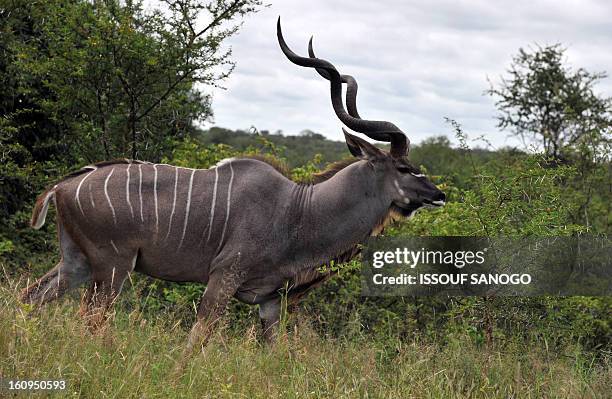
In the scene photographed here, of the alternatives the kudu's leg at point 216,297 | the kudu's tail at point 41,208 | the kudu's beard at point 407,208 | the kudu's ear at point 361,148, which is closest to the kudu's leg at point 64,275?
the kudu's tail at point 41,208

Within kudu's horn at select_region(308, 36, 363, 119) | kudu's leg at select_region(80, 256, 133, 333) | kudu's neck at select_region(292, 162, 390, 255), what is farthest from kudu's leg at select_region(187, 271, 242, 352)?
kudu's horn at select_region(308, 36, 363, 119)

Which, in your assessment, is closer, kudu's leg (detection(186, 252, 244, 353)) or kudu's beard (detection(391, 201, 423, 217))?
kudu's leg (detection(186, 252, 244, 353))

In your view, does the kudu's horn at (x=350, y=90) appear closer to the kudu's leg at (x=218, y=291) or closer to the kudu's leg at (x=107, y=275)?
the kudu's leg at (x=218, y=291)

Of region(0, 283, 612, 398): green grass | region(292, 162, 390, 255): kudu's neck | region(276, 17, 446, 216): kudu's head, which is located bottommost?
region(0, 283, 612, 398): green grass

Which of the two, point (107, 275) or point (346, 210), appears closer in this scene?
point (107, 275)

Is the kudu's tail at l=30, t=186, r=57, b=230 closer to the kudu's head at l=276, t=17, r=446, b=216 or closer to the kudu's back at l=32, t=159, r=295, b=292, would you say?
the kudu's back at l=32, t=159, r=295, b=292

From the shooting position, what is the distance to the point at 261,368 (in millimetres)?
4133

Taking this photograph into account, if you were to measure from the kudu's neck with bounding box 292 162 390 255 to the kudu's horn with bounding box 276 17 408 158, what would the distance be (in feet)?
0.77

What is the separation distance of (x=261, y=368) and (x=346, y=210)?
1.54m

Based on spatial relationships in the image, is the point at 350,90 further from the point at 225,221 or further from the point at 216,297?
the point at 216,297

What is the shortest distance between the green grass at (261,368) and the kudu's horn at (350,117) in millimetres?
1364

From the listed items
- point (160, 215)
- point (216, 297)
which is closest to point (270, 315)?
point (216, 297)

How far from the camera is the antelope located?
5016mm

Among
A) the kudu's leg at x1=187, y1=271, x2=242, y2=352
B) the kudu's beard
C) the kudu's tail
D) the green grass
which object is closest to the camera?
the green grass
